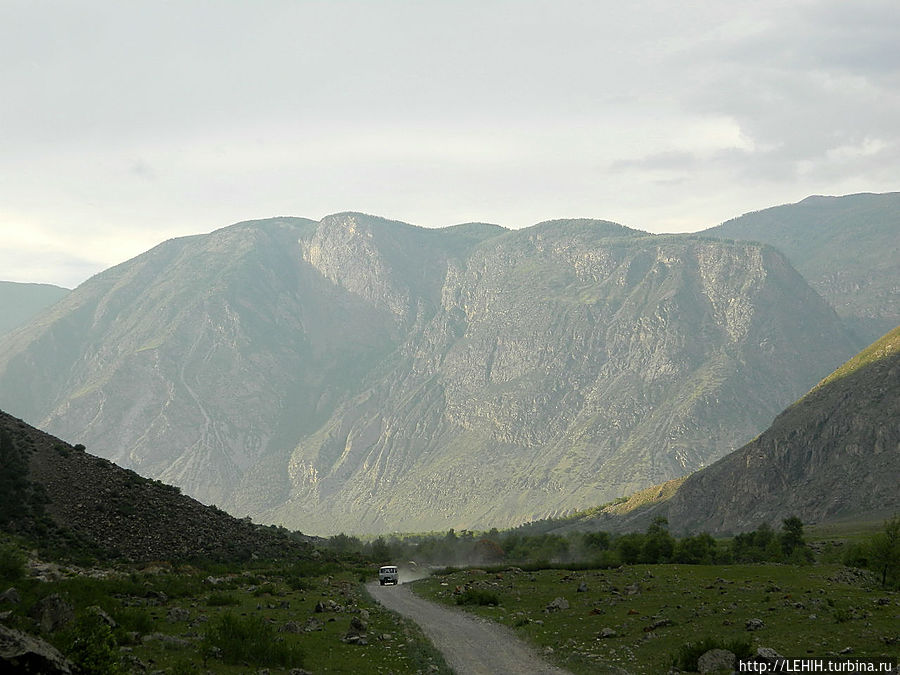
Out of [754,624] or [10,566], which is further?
[10,566]

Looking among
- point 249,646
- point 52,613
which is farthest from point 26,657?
point 52,613

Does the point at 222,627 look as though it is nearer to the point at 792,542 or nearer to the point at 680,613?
the point at 680,613

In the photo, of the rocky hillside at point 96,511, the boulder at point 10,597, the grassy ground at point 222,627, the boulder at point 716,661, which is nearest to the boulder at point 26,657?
the grassy ground at point 222,627

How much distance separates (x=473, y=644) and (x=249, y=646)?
1056cm

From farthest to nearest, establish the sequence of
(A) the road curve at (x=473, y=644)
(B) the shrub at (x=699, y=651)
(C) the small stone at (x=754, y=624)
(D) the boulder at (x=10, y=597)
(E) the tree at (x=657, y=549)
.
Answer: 1. (E) the tree at (x=657, y=549)
2. (C) the small stone at (x=754, y=624)
3. (D) the boulder at (x=10, y=597)
4. (A) the road curve at (x=473, y=644)
5. (B) the shrub at (x=699, y=651)

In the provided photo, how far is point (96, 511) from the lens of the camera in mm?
57094

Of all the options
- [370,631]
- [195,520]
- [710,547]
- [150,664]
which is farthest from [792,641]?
[710,547]

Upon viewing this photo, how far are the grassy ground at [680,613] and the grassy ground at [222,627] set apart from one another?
611 cm

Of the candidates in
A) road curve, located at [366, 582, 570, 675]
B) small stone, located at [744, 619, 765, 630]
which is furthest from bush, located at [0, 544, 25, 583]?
small stone, located at [744, 619, 765, 630]

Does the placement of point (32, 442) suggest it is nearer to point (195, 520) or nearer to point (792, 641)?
point (195, 520)

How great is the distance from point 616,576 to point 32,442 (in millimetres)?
46710

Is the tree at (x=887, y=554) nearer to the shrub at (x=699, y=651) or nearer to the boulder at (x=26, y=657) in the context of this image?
the shrub at (x=699, y=651)

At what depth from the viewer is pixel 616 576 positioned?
56688 mm

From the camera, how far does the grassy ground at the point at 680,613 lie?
91.0ft
